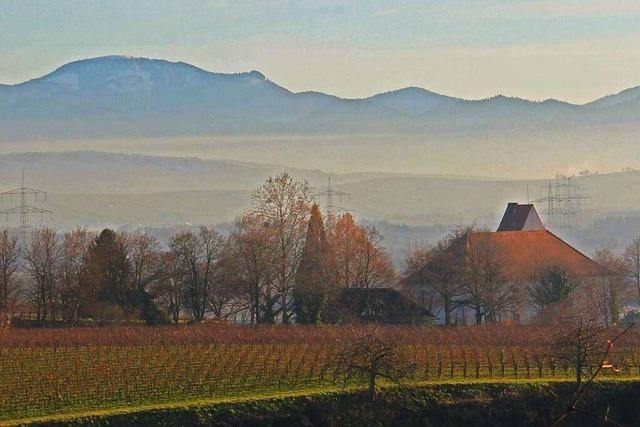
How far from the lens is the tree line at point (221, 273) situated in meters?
62.3

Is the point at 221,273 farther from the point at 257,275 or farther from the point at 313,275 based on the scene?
the point at 313,275

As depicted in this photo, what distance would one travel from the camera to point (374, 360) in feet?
134

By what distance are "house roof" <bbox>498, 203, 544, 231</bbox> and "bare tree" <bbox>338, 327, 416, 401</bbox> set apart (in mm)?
51995

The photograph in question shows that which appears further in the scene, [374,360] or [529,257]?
[529,257]

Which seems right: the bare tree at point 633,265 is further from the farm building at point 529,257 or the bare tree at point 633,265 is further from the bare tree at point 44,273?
the bare tree at point 44,273

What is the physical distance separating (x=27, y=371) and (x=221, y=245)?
3069 cm

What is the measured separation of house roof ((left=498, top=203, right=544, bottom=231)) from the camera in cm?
9319

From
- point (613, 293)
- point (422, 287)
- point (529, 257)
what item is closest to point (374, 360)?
point (422, 287)

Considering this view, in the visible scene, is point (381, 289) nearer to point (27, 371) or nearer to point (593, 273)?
point (593, 273)

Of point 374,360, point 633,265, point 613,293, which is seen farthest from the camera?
point 633,265

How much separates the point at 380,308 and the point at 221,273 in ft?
30.7

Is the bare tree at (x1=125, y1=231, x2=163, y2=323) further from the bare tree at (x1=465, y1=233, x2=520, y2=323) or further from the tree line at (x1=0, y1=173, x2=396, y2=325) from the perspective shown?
the bare tree at (x1=465, y1=233, x2=520, y2=323)

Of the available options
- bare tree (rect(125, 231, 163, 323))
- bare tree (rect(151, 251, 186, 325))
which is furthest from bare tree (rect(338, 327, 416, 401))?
bare tree (rect(151, 251, 186, 325))

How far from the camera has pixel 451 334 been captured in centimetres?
5206
